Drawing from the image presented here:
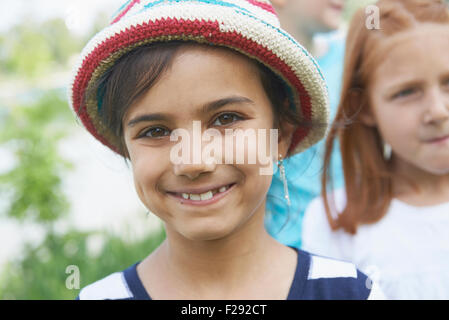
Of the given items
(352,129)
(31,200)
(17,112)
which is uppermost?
(17,112)

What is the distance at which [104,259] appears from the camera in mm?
3133

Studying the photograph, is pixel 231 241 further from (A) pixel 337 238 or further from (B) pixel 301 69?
(A) pixel 337 238

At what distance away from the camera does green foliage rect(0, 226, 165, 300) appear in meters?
2.95

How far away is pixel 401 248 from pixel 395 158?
1.40 feet

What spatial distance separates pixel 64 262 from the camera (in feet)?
10.7

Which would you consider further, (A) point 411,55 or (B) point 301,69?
(A) point 411,55

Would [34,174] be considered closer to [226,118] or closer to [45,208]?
[45,208]

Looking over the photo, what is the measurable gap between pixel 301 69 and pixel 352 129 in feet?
2.72

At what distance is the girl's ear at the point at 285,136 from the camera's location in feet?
5.11

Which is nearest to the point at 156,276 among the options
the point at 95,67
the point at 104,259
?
the point at 95,67

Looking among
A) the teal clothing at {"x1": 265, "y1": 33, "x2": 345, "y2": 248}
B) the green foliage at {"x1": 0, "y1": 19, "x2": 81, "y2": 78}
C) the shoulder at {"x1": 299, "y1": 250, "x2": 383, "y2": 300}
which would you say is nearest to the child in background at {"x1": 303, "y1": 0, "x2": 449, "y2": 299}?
the teal clothing at {"x1": 265, "y1": 33, "x2": 345, "y2": 248}

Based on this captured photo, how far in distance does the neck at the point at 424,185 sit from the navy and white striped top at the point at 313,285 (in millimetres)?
667

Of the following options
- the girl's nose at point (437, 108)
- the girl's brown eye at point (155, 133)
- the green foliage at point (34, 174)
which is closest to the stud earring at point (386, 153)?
the girl's nose at point (437, 108)

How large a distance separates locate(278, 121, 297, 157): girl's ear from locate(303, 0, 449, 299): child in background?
1.65 feet
